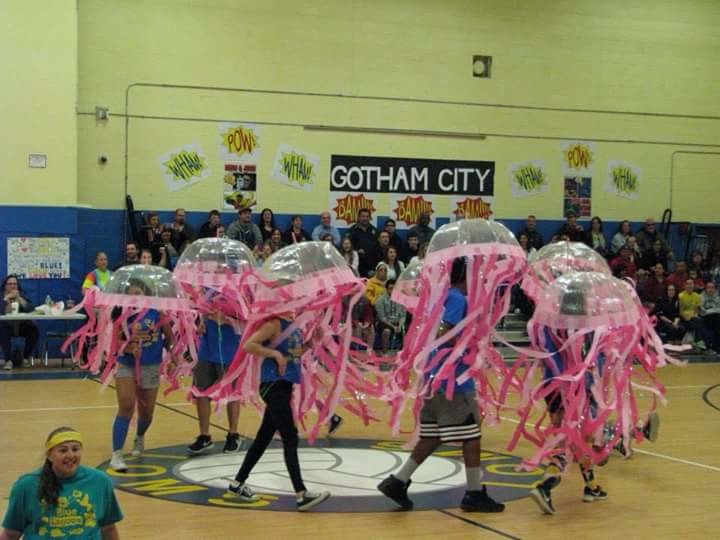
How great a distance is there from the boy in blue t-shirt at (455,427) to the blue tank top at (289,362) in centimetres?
89

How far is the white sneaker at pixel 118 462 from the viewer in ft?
27.2

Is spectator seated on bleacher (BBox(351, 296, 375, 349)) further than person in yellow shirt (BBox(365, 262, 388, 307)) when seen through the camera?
No

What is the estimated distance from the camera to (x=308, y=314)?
291 inches

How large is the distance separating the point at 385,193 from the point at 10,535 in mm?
16056

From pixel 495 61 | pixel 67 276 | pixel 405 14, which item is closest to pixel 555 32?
pixel 495 61

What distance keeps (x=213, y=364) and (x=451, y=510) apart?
2.66 m

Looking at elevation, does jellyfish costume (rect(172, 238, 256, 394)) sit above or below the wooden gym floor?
above

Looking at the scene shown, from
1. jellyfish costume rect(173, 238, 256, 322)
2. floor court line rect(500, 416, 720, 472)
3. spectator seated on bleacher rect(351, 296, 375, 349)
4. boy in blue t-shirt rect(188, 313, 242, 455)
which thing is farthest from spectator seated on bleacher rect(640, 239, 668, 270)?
boy in blue t-shirt rect(188, 313, 242, 455)

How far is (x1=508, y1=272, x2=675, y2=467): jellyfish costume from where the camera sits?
7.40 meters

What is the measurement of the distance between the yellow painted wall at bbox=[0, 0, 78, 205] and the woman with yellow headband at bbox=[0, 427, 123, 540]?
43.6 ft

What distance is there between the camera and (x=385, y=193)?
19984 millimetres

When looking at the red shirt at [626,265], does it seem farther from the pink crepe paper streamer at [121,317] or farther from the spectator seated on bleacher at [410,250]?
the pink crepe paper streamer at [121,317]

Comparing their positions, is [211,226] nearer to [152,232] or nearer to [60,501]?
[152,232]

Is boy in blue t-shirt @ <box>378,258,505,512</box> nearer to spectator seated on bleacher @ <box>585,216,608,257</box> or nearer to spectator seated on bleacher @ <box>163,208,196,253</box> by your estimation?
spectator seated on bleacher @ <box>163,208,196,253</box>
